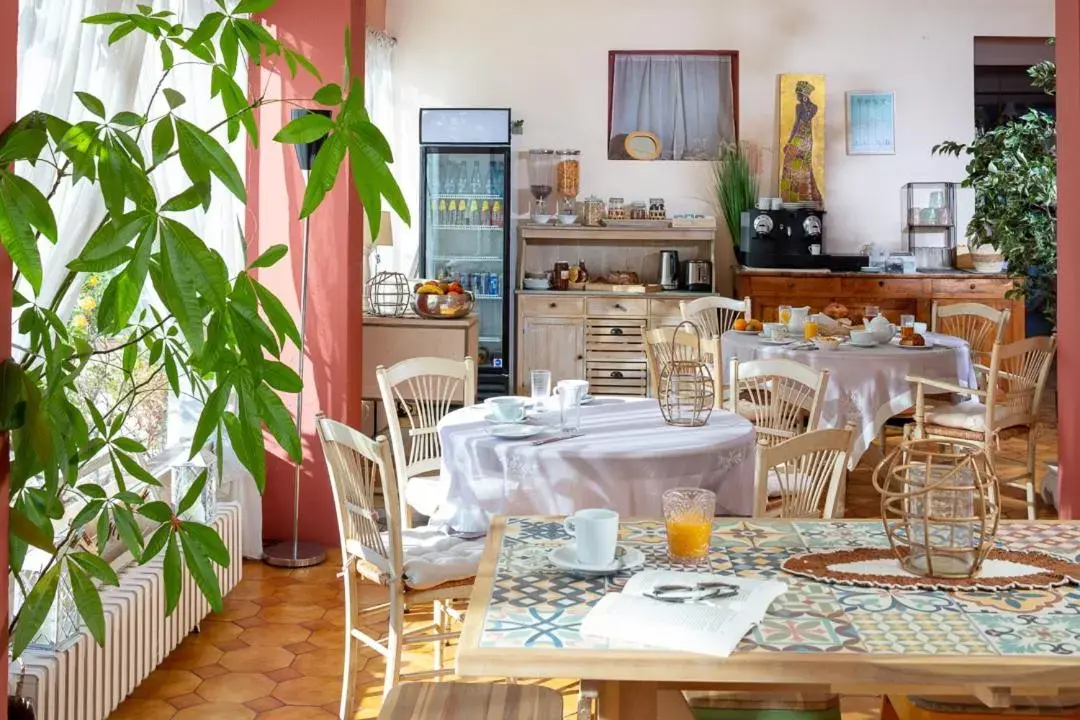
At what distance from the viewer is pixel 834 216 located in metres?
8.73

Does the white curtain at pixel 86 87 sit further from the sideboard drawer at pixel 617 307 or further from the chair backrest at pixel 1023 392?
the sideboard drawer at pixel 617 307

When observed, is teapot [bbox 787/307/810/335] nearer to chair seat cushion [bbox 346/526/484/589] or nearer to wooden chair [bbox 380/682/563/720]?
chair seat cushion [bbox 346/526/484/589]

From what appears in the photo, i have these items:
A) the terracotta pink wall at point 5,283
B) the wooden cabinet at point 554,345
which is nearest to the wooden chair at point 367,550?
the terracotta pink wall at point 5,283

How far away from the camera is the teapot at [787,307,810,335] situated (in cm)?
638

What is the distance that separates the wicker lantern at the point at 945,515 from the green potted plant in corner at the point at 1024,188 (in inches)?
175

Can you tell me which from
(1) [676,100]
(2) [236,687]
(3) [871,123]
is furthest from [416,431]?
(3) [871,123]

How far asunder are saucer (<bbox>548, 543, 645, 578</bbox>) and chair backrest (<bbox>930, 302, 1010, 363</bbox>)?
15.7 feet

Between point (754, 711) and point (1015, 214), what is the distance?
473 centimetres

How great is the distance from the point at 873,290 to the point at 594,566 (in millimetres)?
6605

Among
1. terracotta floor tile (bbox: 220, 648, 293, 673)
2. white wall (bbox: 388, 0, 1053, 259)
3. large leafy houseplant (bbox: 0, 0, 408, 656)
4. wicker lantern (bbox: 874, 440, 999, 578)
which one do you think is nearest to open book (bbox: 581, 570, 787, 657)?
wicker lantern (bbox: 874, 440, 999, 578)

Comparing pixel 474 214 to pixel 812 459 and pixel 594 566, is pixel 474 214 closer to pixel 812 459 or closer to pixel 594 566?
pixel 812 459

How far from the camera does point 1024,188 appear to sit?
6059 millimetres

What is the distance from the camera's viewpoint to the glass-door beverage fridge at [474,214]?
8.28 m

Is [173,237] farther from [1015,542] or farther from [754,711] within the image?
[1015,542]
